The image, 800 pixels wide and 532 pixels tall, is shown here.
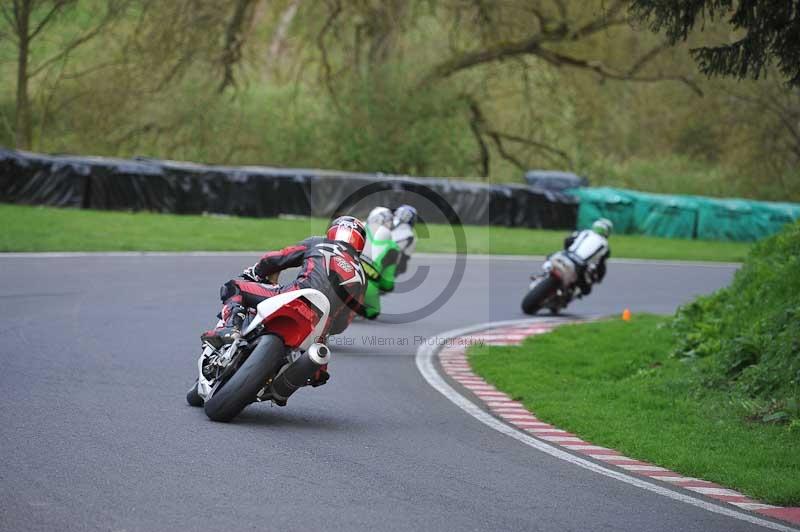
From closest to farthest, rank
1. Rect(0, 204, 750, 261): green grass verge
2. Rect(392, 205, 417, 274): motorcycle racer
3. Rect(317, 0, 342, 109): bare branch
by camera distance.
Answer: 1. Rect(392, 205, 417, 274): motorcycle racer
2. Rect(0, 204, 750, 261): green grass verge
3. Rect(317, 0, 342, 109): bare branch

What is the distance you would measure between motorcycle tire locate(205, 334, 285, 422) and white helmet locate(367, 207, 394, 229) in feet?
18.0

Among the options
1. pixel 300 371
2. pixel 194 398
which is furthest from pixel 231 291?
pixel 300 371

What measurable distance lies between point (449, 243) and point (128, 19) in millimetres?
14961

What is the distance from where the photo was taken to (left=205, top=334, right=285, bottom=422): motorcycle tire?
7574mm

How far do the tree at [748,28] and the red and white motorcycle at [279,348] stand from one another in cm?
417

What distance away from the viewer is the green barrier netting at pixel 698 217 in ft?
118

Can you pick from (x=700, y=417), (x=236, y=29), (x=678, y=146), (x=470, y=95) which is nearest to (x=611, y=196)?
(x=470, y=95)

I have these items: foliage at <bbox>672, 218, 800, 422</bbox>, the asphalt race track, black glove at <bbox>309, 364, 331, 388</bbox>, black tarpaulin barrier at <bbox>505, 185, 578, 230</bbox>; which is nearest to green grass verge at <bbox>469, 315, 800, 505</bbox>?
foliage at <bbox>672, 218, 800, 422</bbox>

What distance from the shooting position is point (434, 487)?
631 centimetres

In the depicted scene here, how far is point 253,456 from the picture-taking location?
263 inches

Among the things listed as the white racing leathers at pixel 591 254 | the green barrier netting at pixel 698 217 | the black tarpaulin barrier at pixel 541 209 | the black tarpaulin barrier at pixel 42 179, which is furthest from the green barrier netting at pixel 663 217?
the white racing leathers at pixel 591 254

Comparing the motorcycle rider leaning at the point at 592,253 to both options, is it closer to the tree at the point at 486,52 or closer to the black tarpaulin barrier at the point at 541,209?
the black tarpaulin barrier at the point at 541,209

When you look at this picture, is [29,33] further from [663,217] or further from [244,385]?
[244,385]

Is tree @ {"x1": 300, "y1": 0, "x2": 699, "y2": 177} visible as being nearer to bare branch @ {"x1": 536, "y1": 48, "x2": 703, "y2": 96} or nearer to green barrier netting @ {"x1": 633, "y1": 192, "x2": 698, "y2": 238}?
bare branch @ {"x1": 536, "y1": 48, "x2": 703, "y2": 96}
